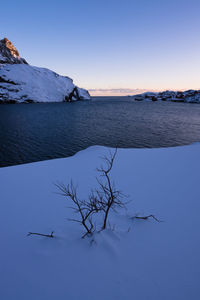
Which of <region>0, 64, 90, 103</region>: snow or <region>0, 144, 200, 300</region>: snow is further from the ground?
<region>0, 64, 90, 103</region>: snow

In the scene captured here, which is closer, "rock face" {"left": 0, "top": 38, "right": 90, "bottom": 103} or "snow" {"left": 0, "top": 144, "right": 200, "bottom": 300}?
"snow" {"left": 0, "top": 144, "right": 200, "bottom": 300}

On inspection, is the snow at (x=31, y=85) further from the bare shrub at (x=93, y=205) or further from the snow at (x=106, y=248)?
the bare shrub at (x=93, y=205)

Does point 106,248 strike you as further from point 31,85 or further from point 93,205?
point 31,85

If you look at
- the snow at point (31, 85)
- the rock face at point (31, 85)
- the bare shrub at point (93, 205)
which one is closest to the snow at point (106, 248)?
the bare shrub at point (93, 205)

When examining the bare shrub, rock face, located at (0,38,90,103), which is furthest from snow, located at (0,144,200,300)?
rock face, located at (0,38,90,103)

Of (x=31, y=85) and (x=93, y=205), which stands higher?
(x=31, y=85)

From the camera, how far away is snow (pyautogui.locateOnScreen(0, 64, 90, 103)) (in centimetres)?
9025

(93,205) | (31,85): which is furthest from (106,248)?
(31,85)

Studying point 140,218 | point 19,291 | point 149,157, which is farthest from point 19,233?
point 149,157

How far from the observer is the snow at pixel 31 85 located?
90.2 m

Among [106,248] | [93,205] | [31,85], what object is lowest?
[106,248]

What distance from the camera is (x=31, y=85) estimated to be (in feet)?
328

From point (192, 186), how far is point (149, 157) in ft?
15.6

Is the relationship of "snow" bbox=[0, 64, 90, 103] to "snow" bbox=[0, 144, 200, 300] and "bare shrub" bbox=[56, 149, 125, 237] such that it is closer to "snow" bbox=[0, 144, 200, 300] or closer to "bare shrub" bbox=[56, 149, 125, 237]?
"snow" bbox=[0, 144, 200, 300]
